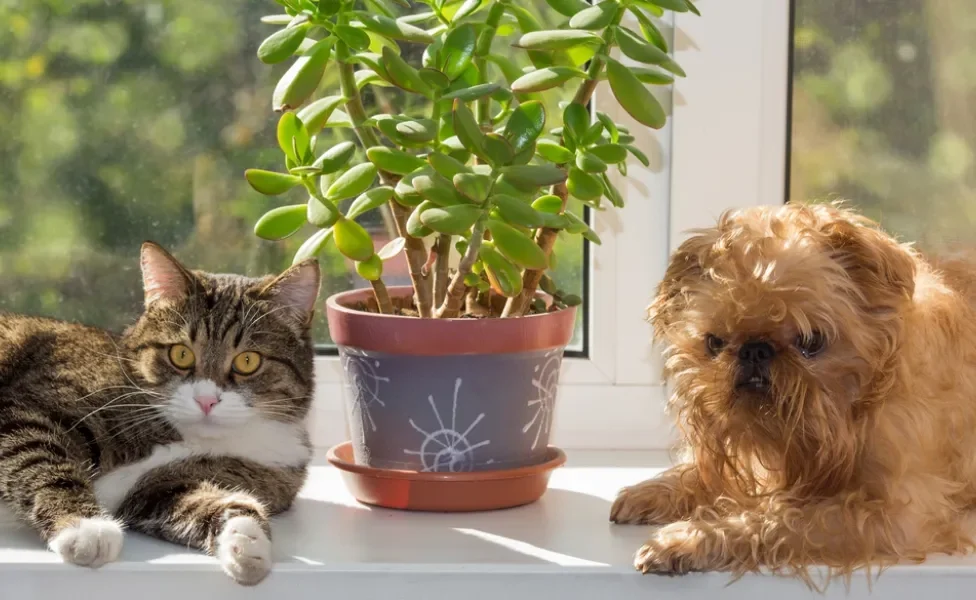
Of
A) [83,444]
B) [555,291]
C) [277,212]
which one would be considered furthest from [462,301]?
[83,444]

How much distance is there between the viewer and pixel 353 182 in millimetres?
1372

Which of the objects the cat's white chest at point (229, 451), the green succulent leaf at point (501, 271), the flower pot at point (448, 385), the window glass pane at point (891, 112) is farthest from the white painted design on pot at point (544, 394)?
the window glass pane at point (891, 112)

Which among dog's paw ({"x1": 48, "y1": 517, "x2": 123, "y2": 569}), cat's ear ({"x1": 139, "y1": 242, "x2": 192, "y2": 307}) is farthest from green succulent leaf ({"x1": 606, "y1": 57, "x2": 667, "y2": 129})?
dog's paw ({"x1": 48, "y1": 517, "x2": 123, "y2": 569})

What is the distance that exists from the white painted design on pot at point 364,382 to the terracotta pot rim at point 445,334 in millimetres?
19

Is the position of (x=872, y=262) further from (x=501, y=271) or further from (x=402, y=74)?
(x=402, y=74)

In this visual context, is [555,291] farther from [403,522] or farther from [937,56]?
[937,56]

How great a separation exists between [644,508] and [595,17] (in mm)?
623

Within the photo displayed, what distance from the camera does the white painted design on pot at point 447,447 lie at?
4.71 feet

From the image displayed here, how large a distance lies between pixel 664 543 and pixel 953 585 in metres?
0.32

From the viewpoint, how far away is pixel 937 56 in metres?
1.83

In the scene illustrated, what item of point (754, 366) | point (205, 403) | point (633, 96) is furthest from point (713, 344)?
point (205, 403)

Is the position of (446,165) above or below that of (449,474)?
above

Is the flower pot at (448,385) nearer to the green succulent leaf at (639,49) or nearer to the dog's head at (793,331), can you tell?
the dog's head at (793,331)

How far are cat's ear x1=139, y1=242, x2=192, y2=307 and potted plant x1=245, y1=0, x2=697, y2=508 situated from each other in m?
0.16
